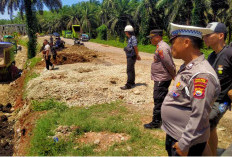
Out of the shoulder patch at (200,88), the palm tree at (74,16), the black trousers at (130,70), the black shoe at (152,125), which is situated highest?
the palm tree at (74,16)

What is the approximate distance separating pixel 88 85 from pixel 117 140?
3678 mm

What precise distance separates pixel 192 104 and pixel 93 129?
304cm

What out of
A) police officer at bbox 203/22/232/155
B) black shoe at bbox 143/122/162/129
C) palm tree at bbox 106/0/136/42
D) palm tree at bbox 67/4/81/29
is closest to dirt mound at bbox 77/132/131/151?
black shoe at bbox 143/122/162/129

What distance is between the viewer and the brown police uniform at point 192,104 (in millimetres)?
1661

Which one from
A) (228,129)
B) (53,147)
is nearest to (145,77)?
(228,129)

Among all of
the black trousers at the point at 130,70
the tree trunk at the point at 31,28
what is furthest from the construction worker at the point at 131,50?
the tree trunk at the point at 31,28

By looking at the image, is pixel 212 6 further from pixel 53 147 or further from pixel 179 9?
pixel 53 147

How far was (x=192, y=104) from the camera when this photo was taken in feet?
5.60

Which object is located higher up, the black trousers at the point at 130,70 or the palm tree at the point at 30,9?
the palm tree at the point at 30,9

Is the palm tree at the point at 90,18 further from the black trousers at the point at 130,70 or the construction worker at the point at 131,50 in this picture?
the construction worker at the point at 131,50

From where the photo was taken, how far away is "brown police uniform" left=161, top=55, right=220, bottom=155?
5.45 ft

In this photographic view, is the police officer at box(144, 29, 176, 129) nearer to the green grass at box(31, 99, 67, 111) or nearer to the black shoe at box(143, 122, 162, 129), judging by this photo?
the black shoe at box(143, 122, 162, 129)

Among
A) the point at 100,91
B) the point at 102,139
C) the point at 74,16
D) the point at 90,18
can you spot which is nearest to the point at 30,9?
the point at 100,91

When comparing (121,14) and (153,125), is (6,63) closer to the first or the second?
(153,125)
